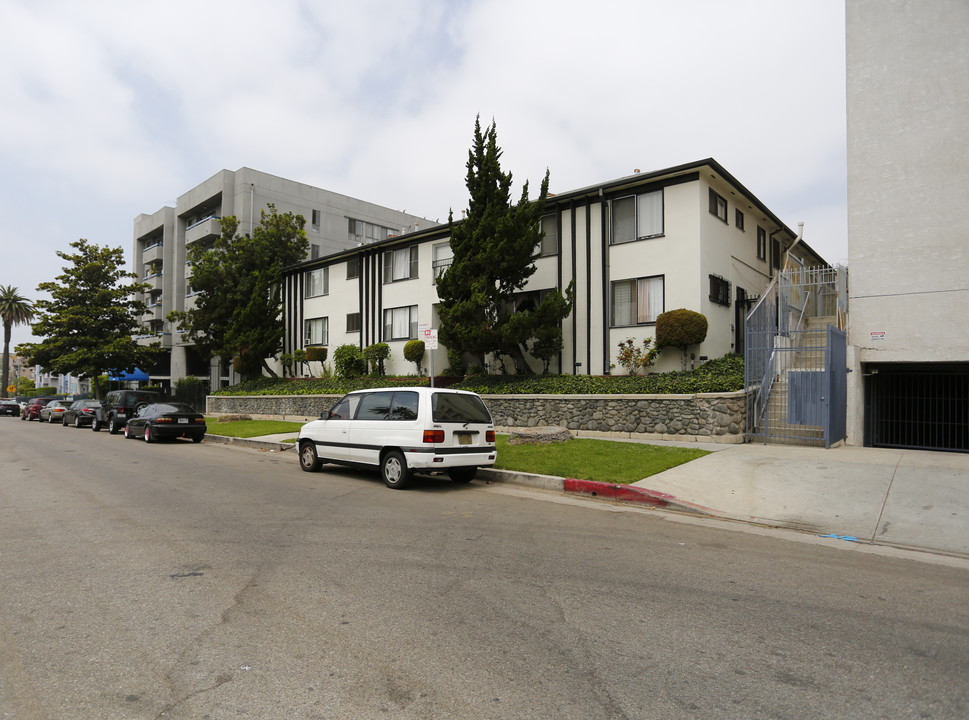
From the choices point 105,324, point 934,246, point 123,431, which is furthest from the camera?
point 105,324

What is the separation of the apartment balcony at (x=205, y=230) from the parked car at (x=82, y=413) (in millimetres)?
16591

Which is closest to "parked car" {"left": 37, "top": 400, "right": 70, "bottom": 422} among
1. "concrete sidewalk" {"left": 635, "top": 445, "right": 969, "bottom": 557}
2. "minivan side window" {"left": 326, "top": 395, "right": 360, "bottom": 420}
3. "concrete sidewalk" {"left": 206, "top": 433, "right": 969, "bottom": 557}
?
"minivan side window" {"left": 326, "top": 395, "right": 360, "bottom": 420}

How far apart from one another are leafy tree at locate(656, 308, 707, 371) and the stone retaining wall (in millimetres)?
3064

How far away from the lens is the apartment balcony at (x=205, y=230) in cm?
4312

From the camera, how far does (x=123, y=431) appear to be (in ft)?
83.1

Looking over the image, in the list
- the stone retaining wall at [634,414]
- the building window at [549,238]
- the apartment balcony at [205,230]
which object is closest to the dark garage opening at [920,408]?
the stone retaining wall at [634,414]

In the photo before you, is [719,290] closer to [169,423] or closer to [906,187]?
[906,187]

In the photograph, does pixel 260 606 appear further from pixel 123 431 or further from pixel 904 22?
pixel 123 431

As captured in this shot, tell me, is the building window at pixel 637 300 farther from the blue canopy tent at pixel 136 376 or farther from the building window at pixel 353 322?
the blue canopy tent at pixel 136 376

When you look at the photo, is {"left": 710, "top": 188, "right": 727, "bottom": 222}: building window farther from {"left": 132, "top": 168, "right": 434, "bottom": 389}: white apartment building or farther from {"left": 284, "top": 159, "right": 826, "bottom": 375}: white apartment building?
{"left": 132, "top": 168, "right": 434, "bottom": 389}: white apartment building

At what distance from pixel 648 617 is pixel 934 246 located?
12652 millimetres

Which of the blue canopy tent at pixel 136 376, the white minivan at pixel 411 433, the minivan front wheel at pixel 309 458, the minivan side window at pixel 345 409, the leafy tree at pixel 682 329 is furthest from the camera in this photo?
the blue canopy tent at pixel 136 376

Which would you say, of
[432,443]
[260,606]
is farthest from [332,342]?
[260,606]

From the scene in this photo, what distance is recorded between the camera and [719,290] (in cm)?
1991
